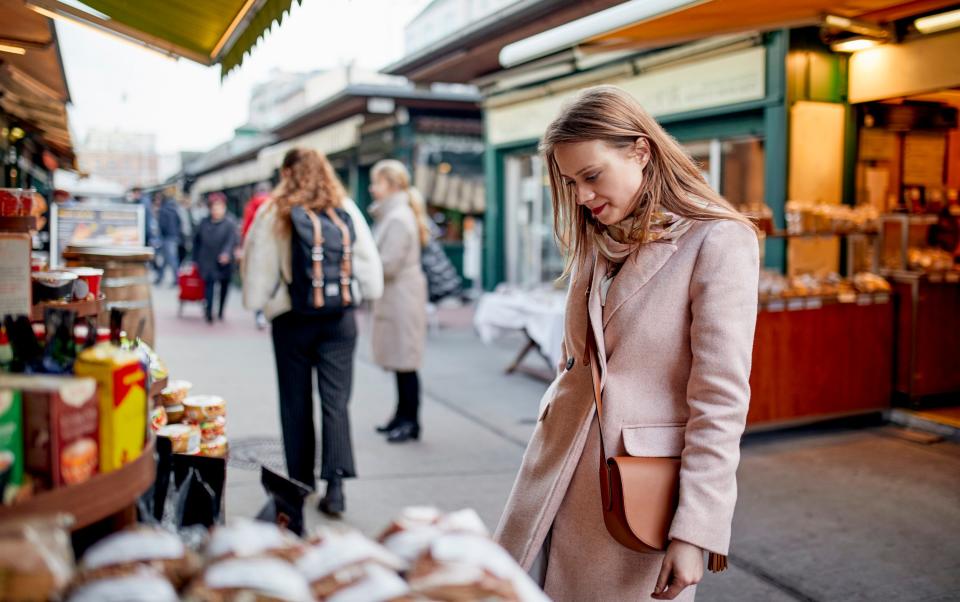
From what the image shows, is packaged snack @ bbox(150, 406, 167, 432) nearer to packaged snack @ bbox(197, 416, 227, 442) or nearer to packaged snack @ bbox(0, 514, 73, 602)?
packaged snack @ bbox(197, 416, 227, 442)

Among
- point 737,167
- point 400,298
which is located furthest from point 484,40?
point 400,298

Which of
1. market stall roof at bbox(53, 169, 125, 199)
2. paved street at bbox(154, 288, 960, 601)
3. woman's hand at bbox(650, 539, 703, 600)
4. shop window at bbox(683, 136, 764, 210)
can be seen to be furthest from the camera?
market stall roof at bbox(53, 169, 125, 199)

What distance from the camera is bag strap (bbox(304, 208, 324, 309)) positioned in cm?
470

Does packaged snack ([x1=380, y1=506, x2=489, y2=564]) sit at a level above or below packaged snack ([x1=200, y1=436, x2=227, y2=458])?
above

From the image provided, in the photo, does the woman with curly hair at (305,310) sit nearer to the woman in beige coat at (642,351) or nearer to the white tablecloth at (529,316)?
the woman in beige coat at (642,351)

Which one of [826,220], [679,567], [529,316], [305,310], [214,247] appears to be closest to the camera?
[679,567]

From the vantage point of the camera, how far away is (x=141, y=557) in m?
1.25

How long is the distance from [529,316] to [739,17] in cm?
350

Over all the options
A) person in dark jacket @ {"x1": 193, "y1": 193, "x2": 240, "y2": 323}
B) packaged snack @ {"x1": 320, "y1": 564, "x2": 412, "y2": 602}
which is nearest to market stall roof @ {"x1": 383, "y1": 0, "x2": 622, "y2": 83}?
person in dark jacket @ {"x1": 193, "y1": 193, "x2": 240, "y2": 323}

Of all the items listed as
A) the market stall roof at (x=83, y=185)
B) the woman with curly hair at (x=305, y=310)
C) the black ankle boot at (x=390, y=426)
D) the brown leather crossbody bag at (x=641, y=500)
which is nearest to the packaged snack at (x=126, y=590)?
the brown leather crossbody bag at (x=641, y=500)

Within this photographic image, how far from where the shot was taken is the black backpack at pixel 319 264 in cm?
470

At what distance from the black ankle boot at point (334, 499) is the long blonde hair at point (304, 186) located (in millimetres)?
1438

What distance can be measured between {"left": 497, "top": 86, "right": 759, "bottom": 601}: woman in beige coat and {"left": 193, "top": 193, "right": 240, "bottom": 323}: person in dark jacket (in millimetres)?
12563

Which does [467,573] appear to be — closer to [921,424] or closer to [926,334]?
[921,424]
